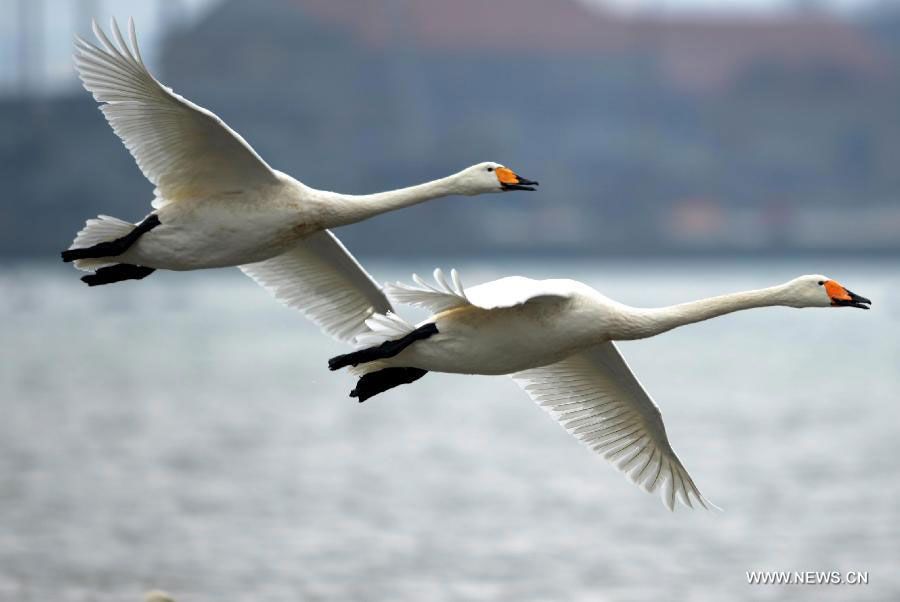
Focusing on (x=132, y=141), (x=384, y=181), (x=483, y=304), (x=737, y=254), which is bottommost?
(x=737, y=254)

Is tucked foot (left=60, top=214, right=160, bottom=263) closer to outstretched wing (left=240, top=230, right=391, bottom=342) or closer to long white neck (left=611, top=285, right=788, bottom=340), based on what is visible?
outstretched wing (left=240, top=230, right=391, bottom=342)

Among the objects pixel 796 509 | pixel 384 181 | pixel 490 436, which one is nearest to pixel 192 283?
pixel 384 181

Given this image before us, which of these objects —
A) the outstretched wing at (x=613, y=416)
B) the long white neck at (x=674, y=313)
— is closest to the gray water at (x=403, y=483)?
the outstretched wing at (x=613, y=416)

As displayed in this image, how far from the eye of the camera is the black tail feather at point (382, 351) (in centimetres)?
1243

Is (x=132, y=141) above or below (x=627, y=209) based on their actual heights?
above

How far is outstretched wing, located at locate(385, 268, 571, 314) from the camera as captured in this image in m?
11.4

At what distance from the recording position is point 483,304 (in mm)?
11742

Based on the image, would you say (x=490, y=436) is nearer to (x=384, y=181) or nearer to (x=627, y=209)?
(x=384, y=181)

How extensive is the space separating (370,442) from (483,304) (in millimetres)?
31373

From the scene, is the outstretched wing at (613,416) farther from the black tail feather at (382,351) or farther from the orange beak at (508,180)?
the black tail feather at (382,351)

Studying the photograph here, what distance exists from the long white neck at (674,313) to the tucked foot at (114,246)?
11.9ft

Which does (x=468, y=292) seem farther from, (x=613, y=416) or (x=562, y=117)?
(x=562, y=117)

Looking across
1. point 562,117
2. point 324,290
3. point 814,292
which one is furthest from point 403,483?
point 562,117

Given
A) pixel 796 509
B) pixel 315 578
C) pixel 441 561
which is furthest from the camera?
pixel 796 509
